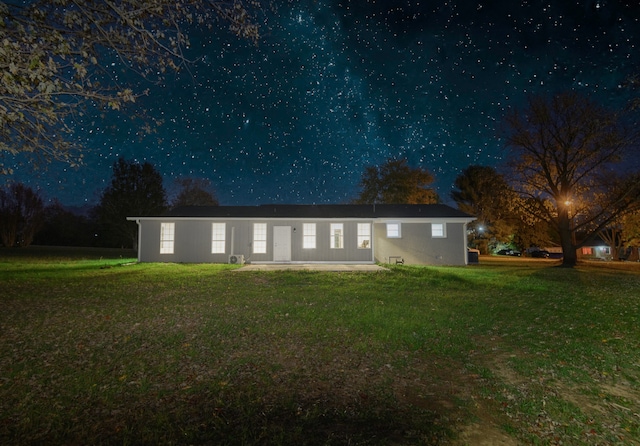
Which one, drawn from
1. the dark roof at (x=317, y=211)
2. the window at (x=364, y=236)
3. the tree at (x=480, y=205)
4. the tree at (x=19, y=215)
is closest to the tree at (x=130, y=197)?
the tree at (x=19, y=215)

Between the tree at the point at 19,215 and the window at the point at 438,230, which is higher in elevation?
the tree at the point at 19,215

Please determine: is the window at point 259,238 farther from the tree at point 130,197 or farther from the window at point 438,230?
the tree at point 130,197

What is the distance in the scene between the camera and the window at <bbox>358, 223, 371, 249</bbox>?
20141 millimetres

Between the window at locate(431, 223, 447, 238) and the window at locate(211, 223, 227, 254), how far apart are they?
506 inches

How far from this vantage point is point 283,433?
3.34 m

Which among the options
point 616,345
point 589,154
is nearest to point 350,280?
point 616,345

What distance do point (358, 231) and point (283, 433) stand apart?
17.1 metres

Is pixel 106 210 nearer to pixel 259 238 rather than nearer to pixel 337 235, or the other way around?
pixel 259 238

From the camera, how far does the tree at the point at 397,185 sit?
129 ft

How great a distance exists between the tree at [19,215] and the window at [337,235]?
147ft

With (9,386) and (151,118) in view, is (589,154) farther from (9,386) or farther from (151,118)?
(9,386)

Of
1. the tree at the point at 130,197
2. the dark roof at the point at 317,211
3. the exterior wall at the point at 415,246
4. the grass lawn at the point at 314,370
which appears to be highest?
the tree at the point at 130,197

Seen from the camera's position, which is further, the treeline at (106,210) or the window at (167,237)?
the treeline at (106,210)

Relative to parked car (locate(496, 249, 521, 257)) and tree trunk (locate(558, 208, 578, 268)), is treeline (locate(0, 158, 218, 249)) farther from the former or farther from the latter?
parked car (locate(496, 249, 521, 257))
